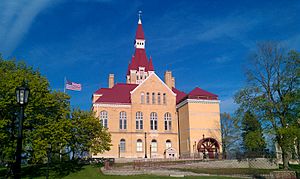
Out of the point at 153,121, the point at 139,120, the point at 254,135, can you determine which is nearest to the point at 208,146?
the point at 153,121

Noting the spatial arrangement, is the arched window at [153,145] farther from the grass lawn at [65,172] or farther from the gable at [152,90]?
the grass lawn at [65,172]

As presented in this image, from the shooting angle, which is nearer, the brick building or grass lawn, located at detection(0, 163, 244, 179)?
grass lawn, located at detection(0, 163, 244, 179)

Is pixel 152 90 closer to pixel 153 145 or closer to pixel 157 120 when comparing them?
pixel 157 120

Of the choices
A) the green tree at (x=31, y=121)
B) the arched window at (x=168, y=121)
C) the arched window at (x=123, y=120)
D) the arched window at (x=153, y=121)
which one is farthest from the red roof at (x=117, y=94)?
the green tree at (x=31, y=121)

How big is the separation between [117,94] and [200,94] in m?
14.7

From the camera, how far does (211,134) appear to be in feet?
172

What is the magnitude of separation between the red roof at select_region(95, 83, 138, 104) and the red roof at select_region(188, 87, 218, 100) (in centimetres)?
1112

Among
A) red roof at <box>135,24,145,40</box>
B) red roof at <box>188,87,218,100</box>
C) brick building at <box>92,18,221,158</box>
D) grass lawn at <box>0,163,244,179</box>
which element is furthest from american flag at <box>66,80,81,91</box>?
red roof at <box>135,24,145,40</box>

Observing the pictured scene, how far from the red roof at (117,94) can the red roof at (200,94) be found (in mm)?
11123

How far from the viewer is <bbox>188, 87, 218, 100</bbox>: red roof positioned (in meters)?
52.9

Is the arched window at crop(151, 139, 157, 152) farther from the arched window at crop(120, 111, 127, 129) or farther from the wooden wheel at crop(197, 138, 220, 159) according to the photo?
the wooden wheel at crop(197, 138, 220, 159)

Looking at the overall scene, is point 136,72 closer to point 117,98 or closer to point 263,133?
point 117,98

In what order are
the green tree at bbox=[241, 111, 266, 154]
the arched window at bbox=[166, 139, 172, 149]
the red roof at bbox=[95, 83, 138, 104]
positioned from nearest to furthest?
the green tree at bbox=[241, 111, 266, 154]
the red roof at bbox=[95, 83, 138, 104]
the arched window at bbox=[166, 139, 172, 149]

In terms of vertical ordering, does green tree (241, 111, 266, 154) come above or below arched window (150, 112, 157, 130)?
below
